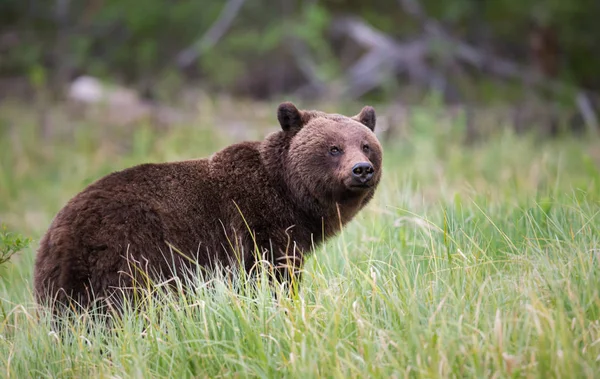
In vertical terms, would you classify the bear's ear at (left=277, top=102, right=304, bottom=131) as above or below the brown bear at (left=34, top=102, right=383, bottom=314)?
above

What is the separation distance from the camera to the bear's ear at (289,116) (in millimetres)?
5039

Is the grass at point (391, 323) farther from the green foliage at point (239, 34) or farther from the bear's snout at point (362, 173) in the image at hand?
the green foliage at point (239, 34)

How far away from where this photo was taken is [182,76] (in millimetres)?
17781

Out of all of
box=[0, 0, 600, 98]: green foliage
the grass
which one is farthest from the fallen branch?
the grass

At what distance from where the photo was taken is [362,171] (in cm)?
462

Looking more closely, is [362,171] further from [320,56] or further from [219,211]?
[320,56]

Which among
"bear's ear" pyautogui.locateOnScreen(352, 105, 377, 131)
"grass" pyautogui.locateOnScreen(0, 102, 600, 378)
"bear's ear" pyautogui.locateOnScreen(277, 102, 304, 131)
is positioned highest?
"bear's ear" pyautogui.locateOnScreen(277, 102, 304, 131)

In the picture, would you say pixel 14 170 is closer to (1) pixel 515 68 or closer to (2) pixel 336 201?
(2) pixel 336 201

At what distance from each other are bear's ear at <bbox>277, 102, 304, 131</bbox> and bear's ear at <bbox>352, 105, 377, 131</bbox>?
545 millimetres

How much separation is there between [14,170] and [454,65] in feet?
33.7

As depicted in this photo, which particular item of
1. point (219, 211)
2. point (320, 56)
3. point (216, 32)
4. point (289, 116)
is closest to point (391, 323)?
point (219, 211)

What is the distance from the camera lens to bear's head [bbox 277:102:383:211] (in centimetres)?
481

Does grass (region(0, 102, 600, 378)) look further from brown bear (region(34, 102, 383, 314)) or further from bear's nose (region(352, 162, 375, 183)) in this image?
bear's nose (region(352, 162, 375, 183))

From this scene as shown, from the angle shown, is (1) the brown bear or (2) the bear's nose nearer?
(1) the brown bear
